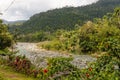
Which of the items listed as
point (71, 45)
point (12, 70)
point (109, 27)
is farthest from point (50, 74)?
point (71, 45)

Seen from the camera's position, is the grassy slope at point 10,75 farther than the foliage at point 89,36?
No

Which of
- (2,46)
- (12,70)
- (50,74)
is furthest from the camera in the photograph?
(2,46)

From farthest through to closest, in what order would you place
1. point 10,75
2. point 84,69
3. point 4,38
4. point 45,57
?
point 45,57
point 4,38
point 10,75
point 84,69

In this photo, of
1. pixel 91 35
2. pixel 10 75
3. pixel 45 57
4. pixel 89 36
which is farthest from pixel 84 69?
pixel 91 35

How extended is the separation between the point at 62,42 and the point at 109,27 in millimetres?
22176

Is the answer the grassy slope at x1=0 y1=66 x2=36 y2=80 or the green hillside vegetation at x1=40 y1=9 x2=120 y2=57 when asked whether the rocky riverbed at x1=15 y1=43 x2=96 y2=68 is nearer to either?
the grassy slope at x1=0 y1=66 x2=36 y2=80

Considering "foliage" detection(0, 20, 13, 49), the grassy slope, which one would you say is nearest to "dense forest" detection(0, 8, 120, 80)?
"foliage" detection(0, 20, 13, 49)

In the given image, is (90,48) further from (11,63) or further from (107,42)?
(107,42)

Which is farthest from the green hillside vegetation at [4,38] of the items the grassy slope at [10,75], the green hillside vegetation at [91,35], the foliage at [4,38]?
the green hillside vegetation at [91,35]

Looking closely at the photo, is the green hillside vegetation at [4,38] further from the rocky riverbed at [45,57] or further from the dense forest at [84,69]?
the rocky riverbed at [45,57]

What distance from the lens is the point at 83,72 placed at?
1405 centimetres

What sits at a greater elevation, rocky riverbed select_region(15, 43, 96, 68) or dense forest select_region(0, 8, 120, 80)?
dense forest select_region(0, 8, 120, 80)

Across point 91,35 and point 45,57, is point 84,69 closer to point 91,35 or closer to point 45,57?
point 45,57

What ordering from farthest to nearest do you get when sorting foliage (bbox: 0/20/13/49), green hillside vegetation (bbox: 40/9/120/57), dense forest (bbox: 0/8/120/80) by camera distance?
green hillside vegetation (bbox: 40/9/120/57) < foliage (bbox: 0/20/13/49) < dense forest (bbox: 0/8/120/80)
